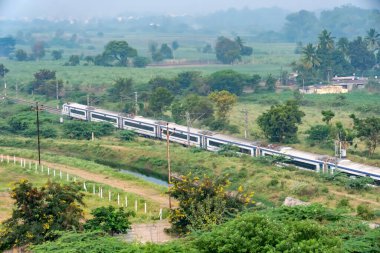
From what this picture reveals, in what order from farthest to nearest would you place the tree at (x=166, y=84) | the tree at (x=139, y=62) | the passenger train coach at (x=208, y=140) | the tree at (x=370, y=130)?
the tree at (x=139, y=62) < the tree at (x=166, y=84) < the tree at (x=370, y=130) < the passenger train coach at (x=208, y=140)

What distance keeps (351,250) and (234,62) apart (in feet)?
253

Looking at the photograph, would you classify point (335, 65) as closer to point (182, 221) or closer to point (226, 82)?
point (226, 82)

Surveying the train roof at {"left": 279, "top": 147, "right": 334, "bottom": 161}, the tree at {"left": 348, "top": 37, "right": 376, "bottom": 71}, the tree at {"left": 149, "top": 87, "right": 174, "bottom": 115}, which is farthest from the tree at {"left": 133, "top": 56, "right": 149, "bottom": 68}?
the train roof at {"left": 279, "top": 147, "right": 334, "bottom": 161}

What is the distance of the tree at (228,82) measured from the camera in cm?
6612

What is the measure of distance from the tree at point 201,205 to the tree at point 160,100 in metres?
28.2

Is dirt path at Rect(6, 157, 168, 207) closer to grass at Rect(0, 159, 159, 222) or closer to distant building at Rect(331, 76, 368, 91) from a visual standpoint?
grass at Rect(0, 159, 159, 222)

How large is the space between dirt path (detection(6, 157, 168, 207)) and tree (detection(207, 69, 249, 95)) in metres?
28.7

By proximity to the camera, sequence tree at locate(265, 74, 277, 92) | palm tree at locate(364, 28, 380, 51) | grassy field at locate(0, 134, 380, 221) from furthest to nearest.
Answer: palm tree at locate(364, 28, 380, 51), tree at locate(265, 74, 277, 92), grassy field at locate(0, 134, 380, 221)

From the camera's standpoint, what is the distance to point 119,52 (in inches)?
3440

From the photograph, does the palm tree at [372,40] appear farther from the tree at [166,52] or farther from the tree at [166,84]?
the tree at [166,52]

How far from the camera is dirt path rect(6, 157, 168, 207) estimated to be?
32225mm

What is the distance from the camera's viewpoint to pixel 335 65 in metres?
76.1

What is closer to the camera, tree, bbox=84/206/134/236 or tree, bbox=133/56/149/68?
tree, bbox=84/206/134/236

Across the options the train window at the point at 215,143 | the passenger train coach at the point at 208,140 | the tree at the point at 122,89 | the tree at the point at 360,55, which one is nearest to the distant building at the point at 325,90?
the tree at the point at 360,55
